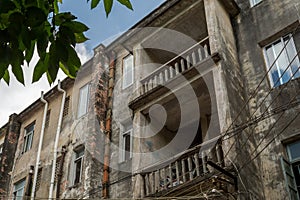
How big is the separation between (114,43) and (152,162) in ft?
20.0

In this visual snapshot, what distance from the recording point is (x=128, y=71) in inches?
617

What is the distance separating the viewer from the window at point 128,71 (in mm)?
15258

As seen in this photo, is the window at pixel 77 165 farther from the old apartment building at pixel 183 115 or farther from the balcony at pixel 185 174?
the balcony at pixel 185 174

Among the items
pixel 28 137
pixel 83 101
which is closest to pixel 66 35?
pixel 83 101

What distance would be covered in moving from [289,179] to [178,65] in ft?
16.4

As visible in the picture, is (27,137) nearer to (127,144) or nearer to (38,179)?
(38,179)

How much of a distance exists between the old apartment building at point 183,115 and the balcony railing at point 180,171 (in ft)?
0.10

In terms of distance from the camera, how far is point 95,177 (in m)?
13.4

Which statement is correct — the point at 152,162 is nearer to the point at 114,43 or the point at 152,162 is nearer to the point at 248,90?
the point at 248,90

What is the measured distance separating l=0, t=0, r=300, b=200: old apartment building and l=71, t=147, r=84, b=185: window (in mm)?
54

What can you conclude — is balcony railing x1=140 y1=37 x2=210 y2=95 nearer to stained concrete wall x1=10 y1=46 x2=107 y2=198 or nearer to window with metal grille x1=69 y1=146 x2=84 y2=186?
stained concrete wall x1=10 y1=46 x2=107 y2=198

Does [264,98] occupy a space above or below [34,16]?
above

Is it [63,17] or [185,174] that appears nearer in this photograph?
[63,17]

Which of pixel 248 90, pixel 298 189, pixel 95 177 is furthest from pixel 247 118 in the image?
pixel 95 177
